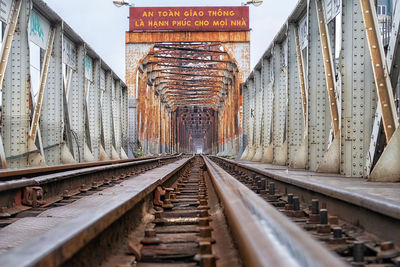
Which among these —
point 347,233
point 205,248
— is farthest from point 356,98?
point 205,248

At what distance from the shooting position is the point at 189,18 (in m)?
23.6

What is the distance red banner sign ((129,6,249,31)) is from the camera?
2355 centimetres

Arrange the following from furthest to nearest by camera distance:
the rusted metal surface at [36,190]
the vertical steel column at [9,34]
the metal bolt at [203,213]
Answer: the vertical steel column at [9,34]
the rusted metal surface at [36,190]
the metal bolt at [203,213]

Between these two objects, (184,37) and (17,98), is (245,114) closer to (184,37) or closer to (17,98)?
(184,37)

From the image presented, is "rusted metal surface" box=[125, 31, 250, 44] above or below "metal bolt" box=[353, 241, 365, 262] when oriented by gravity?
above

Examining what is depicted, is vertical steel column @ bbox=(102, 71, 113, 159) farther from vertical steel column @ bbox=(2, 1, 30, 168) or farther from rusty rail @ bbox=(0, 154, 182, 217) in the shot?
rusty rail @ bbox=(0, 154, 182, 217)

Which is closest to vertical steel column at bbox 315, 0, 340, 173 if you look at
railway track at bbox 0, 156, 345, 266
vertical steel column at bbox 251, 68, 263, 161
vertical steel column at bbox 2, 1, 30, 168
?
railway track at bbox 0, 156, 345, 266

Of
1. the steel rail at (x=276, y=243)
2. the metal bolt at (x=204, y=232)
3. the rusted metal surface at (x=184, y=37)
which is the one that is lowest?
the metal bolt at (x=204, y=232)

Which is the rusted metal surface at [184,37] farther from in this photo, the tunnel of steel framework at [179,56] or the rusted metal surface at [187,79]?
the rusted metal surface at [187,79]

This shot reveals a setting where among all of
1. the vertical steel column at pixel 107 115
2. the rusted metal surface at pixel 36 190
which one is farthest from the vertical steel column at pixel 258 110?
the rusted metal surface at pixel 36 190

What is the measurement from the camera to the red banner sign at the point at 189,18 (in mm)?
23547

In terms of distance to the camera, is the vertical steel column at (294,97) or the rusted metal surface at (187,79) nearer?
the vertical steel column at (294,97)

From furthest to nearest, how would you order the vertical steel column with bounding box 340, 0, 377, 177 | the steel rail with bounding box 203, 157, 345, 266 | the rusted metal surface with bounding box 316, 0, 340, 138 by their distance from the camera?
1. the rusted metal surface with bounding box 316, 0, 340, 138
2. the vertical steel column with bounding box 340, 0, 377, 177
3. the steel rail with bounding box 203, 157, 345, 266

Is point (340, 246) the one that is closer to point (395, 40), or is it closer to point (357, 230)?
point (357, 230)
